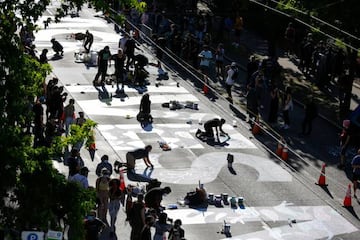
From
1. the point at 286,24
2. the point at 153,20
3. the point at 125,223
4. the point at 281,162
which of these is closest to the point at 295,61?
the point at 286,24

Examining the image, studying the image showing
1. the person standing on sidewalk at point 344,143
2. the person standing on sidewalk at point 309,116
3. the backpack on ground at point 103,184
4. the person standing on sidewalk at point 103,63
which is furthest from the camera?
the person standing on sidewalk at point 103,63

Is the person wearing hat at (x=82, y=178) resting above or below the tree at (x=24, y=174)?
below

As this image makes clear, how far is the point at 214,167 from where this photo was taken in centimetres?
2369

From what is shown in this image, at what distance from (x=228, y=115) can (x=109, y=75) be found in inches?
227

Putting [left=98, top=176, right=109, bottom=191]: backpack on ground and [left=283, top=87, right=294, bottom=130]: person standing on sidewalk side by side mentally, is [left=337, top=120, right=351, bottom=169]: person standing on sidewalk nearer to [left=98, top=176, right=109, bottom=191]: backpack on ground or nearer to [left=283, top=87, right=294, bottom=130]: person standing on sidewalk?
[left=283, top=87, right=294, bottom=130]: person standing on sidewalk

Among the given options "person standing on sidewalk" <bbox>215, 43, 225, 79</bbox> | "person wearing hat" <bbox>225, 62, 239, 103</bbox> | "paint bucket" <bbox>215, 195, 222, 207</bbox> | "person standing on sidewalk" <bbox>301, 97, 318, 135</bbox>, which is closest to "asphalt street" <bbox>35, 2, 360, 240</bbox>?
"paint bucket" <bbox>215, 195, 222, 207</bbox>

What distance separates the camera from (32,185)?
37.7ft

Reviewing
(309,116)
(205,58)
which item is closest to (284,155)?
(309,116)

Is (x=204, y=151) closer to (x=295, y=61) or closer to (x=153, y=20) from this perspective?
(x=295, y=61)

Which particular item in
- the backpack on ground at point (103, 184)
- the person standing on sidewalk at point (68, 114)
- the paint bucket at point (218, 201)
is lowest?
the paint bucket at point (218, 201)

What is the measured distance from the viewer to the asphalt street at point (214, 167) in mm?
20078

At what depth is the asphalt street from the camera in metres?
20.1

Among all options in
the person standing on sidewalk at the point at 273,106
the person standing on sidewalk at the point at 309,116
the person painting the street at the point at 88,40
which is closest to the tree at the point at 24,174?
the person standing on sidewalk at the point at 309,116

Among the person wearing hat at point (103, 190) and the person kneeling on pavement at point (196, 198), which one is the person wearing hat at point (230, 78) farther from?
the person wearing hat at point (103, 190)
